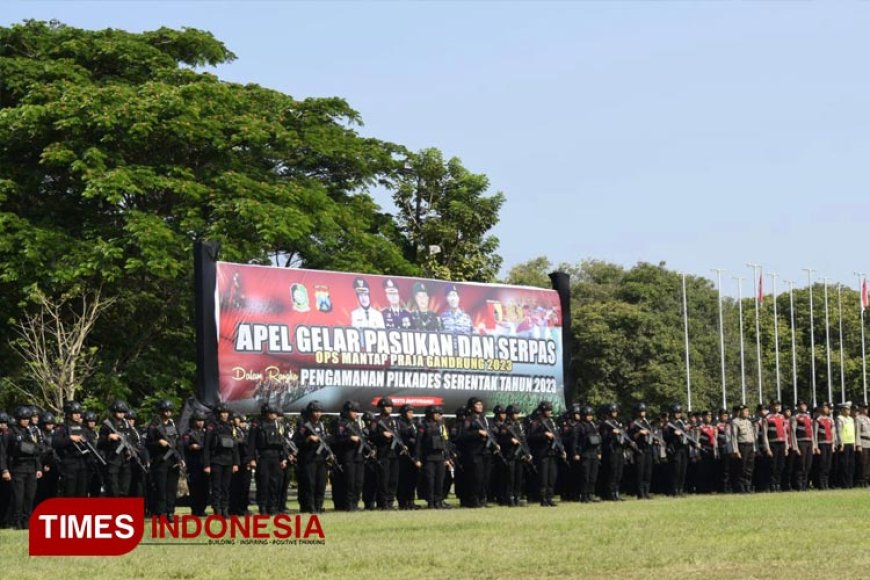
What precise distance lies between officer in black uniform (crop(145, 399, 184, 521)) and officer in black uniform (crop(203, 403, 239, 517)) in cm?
41

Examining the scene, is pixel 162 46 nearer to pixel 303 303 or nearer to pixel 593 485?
pixel 303 303

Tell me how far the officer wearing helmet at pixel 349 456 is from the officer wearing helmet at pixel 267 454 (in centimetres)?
121

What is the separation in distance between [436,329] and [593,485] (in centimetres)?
395

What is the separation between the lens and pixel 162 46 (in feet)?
116

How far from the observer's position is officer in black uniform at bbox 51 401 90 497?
19.8 m

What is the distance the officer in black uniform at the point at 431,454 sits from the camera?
22969mm

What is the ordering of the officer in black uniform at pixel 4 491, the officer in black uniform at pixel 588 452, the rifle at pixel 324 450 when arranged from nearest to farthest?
the officer in black uniform at pixel 4 491 → the rifle at pixel 324 450 → the officer in black uniform at pixel 588 452

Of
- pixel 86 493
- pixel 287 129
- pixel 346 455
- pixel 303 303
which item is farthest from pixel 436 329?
pixel 287 129

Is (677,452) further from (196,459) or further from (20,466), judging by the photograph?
(20,466)

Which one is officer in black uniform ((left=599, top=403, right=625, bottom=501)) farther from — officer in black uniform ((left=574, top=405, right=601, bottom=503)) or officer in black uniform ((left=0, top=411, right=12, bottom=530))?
officer in black uniform ((left=0, top=411, right=12, bottom=530))

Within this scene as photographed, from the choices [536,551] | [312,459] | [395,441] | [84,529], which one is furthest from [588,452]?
[84,529]

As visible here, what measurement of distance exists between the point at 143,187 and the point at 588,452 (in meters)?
11.5

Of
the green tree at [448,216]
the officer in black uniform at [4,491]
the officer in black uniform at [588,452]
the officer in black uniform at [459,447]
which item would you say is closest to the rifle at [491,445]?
the officer in black uniform at [459,447]

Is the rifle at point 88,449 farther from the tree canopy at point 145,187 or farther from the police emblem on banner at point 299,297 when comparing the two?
the tree canopy at point 145,187
